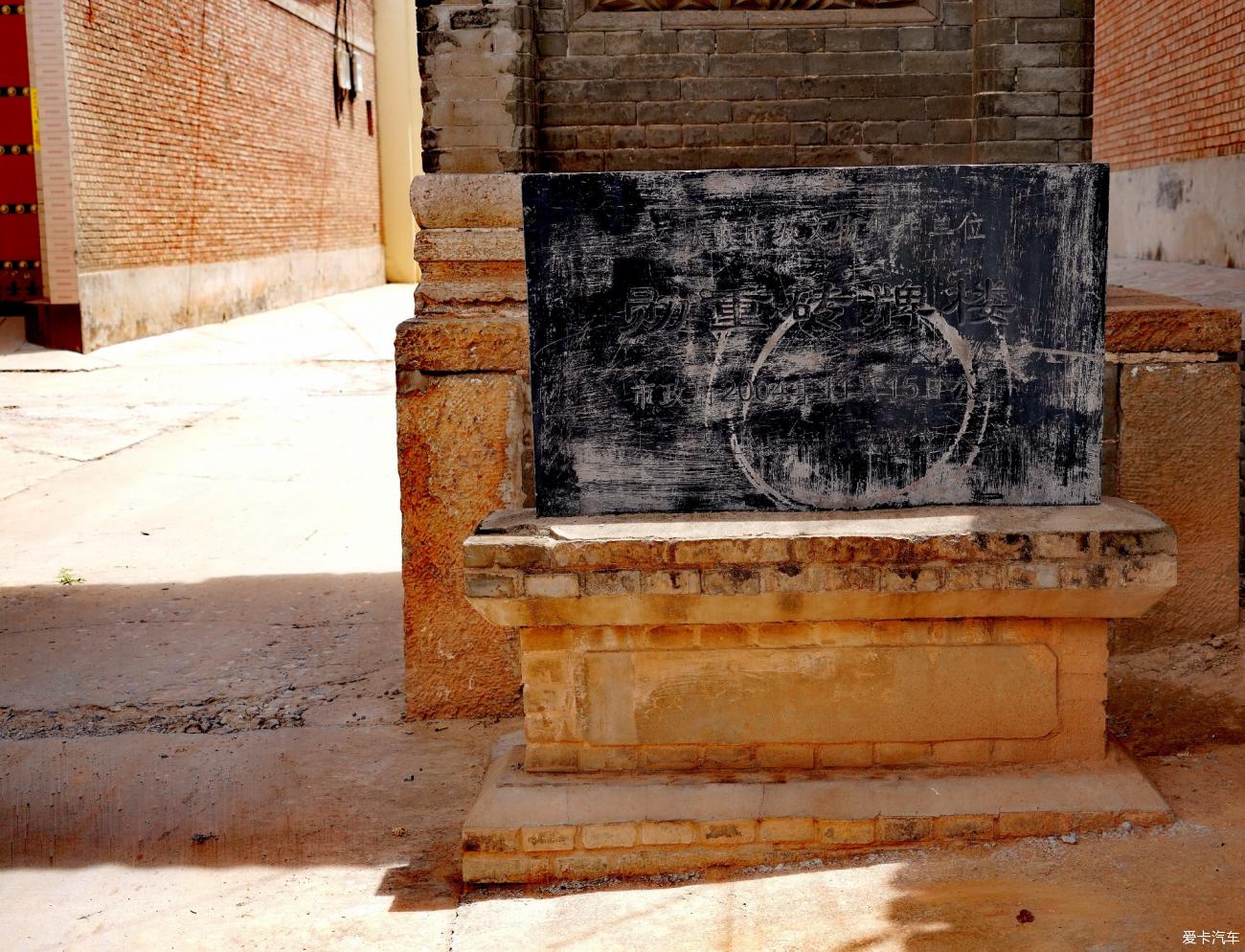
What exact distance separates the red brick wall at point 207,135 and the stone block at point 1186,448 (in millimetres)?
11586

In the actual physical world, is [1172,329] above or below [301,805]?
above

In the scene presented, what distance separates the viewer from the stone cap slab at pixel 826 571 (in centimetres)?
380

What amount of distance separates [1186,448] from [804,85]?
2.25m

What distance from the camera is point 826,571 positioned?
12.5ft

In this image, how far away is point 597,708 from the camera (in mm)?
4012

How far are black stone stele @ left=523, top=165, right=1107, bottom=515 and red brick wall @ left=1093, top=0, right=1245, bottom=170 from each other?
360 inches

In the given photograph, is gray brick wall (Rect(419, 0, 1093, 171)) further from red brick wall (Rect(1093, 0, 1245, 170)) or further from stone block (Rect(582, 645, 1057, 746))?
red brick wall (Rect(1093, 0, 1245, 170))

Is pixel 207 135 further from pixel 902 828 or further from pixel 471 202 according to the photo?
pixel 902 828

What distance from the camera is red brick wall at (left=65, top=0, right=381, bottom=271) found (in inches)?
557

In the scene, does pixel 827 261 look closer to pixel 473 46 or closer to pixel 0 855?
pixel 473 46

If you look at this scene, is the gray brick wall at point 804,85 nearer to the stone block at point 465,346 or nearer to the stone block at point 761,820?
the stone block at point 465,346

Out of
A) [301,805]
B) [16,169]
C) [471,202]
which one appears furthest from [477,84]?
[16,169]

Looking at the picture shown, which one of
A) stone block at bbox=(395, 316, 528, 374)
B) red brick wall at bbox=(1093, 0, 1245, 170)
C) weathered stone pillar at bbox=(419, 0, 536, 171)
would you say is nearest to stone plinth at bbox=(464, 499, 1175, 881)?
stone block at bbox=(395, 316, 528, 374)

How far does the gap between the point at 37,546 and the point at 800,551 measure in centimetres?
557
